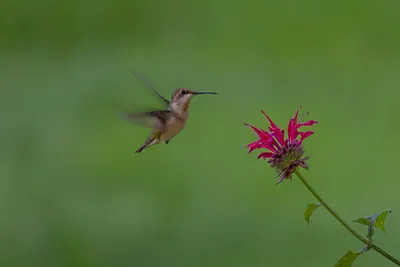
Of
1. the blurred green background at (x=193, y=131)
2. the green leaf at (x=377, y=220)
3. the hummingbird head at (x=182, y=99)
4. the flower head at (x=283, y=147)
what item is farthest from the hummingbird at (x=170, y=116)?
the blurred green background at (x=193, y=131)

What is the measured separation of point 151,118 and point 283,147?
20cm

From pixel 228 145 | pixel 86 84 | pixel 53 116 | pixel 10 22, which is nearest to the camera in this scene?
pixel 228 145

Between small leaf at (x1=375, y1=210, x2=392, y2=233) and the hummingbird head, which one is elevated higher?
the hummingbird head

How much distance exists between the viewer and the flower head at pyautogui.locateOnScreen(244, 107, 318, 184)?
1071 millimetres

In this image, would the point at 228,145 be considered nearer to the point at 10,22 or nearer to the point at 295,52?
the point at 295,52

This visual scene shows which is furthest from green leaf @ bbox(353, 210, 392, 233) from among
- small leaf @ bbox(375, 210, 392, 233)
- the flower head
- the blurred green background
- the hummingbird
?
the blurred green background

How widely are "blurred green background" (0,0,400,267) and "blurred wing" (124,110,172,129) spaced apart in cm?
138

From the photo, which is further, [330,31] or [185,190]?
[330,31]

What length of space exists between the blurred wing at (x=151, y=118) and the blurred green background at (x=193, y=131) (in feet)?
4.53

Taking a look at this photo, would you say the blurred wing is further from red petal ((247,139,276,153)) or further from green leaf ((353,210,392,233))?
green leaf ((353,210,392,233))

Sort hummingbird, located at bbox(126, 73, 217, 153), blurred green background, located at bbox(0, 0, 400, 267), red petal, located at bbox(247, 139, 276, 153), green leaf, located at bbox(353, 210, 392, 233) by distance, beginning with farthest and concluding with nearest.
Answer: blurred green background, located at bbox(0, 0, 400, 267), hummingbird, located at bbox(126, 73, 217, 153), red petal, located at bbox(247, 139, 276, 153), green leaf, located at bbox(353, 210, 392, 233)

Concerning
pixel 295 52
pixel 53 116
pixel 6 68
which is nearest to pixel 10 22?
pixel 6 68

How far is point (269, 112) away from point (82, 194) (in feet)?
2.64

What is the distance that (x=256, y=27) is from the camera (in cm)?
465
